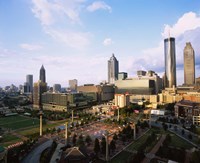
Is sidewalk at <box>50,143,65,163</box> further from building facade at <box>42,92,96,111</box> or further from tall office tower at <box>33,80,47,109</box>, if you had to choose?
tall office tower at <box>33,80,47,109</box>

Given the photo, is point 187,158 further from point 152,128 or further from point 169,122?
point 169,122

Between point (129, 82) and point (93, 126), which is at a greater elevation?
point (129, 82)

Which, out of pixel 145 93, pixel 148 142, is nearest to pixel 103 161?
pixel 148 142

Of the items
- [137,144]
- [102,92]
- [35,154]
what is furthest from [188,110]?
[102,92]

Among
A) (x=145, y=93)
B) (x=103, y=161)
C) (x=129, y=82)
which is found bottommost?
(x=103, y=161)

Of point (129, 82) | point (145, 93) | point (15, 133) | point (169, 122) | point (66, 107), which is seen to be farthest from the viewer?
point (129, 82)

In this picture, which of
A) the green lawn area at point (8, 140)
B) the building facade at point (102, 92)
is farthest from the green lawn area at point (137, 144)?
the building facade at point (102, 92)

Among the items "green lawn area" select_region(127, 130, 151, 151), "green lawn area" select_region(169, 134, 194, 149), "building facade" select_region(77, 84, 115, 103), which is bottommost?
"green lawn area" select_region(127, 130, 151, 151)

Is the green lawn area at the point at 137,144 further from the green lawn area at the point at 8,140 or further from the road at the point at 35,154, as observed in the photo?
the green lawn area at the point at 8,140

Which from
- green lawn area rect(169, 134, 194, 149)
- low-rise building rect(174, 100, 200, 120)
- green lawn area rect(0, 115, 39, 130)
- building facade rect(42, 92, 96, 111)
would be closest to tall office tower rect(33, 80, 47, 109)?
building facade rect(42, 92, 96, 111)
